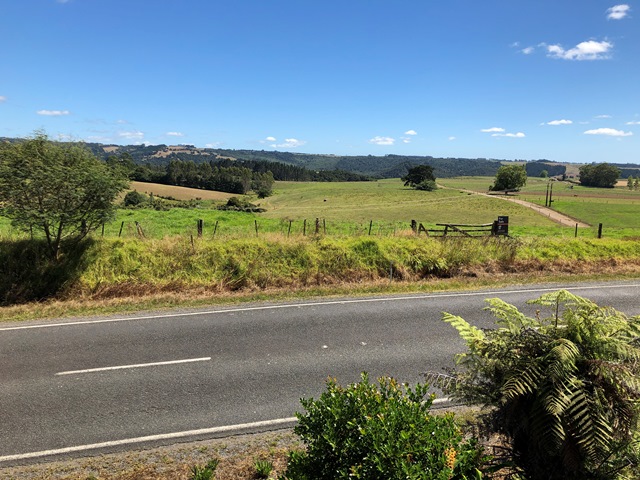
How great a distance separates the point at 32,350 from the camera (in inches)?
331

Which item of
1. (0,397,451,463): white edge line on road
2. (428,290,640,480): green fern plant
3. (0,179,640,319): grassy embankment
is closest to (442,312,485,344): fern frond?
(428,290,640,480): green fern plant

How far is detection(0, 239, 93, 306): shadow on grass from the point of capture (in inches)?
467

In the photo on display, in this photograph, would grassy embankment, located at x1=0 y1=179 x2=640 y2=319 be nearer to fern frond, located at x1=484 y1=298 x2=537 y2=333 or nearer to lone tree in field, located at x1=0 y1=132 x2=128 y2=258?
lone tree in field, located at x1=0 y1=132 x2=128 y2=258

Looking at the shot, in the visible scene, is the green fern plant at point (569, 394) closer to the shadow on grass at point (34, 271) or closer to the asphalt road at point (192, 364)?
the asphalt road at point (192, 364)

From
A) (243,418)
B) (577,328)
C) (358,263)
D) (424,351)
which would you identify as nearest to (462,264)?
(358,263)

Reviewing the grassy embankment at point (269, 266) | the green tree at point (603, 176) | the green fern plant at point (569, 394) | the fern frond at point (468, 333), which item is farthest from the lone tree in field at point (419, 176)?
the green fern plant at point (569, 394)

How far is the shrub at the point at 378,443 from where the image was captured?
2.65 m

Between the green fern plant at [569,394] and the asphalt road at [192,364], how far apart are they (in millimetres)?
3780

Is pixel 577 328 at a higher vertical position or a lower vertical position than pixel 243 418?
higher

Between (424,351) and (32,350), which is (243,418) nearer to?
(424,351)

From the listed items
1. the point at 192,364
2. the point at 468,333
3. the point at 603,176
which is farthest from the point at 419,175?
the point at 468,333

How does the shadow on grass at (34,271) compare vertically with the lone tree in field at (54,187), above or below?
Answer: below

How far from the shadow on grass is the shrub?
39.1 ft

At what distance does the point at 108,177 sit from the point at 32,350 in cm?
605
